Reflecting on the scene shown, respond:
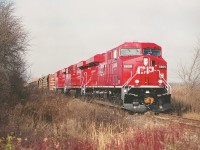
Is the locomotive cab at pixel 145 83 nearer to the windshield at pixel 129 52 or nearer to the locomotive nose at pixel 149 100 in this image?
the locomotive nose at pixel 149 100

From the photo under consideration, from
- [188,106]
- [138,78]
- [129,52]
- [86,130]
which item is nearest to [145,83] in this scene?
[138,78]

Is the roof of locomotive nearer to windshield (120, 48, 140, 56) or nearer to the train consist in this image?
the train consist

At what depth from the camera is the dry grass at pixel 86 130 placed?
662 cm

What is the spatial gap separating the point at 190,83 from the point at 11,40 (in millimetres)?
14251

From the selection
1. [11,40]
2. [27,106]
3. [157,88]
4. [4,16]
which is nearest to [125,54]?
[157,88]

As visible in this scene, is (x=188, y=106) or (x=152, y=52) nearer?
(x=152, y=52)

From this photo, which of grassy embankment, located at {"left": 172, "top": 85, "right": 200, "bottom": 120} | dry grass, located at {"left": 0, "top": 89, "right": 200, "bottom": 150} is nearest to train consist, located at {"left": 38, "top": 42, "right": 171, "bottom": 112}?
grassy embankment, located at {"left": 172, "top": 85, "right": 200, "bottom": 120}

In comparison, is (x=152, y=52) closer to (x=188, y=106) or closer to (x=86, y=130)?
(x=188, y=106)

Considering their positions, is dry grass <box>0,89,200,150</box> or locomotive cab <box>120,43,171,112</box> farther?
locomotive cab <box>120,43,171,112</box>

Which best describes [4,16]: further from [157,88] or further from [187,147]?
[187,147]

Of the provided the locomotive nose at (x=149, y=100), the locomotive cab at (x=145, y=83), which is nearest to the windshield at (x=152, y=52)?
the locomotive cab at (x=145, y=83)

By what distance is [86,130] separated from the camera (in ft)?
33.6

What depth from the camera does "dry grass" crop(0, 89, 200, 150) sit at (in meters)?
6.62

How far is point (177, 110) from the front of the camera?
17.8 metres
